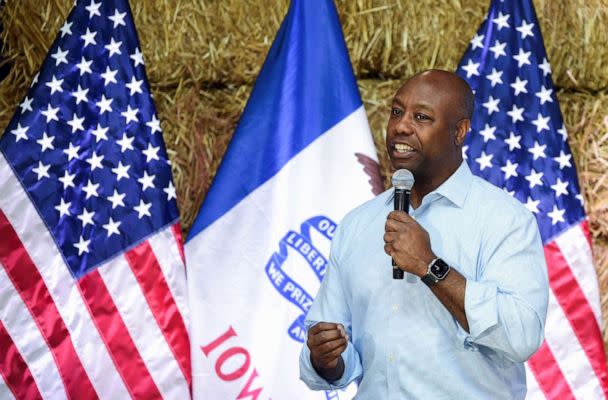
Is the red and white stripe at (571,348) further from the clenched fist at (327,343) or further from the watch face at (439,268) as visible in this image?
the watch face at (439,268)

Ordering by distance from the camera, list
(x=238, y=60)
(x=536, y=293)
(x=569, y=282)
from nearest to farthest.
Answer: (x=536, y=293)
(x=569, y=282)
(x=238, y=60)

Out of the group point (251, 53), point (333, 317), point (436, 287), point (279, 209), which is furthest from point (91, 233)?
point (436, 287)

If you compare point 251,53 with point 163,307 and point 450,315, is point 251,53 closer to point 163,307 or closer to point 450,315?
point 163,307

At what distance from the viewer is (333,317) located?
2.02 m

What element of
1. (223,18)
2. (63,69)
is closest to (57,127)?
(63,69)

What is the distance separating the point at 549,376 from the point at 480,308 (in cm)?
141

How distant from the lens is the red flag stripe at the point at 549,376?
2.93m

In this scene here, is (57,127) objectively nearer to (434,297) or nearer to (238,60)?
(238,60)

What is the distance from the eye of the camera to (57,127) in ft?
9.96

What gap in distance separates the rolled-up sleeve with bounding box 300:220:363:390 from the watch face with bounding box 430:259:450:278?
31 centimetres

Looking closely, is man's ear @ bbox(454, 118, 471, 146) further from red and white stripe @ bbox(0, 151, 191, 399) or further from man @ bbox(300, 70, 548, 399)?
red and white stripe @ bbox(0, 151, 191, 399)

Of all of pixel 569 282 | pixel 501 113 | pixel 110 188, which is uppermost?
pixel 110 188

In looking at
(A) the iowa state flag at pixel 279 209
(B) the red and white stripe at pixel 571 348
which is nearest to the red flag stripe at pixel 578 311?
(B) the red and white stripe at pixel 571 348

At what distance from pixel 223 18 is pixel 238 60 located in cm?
14
